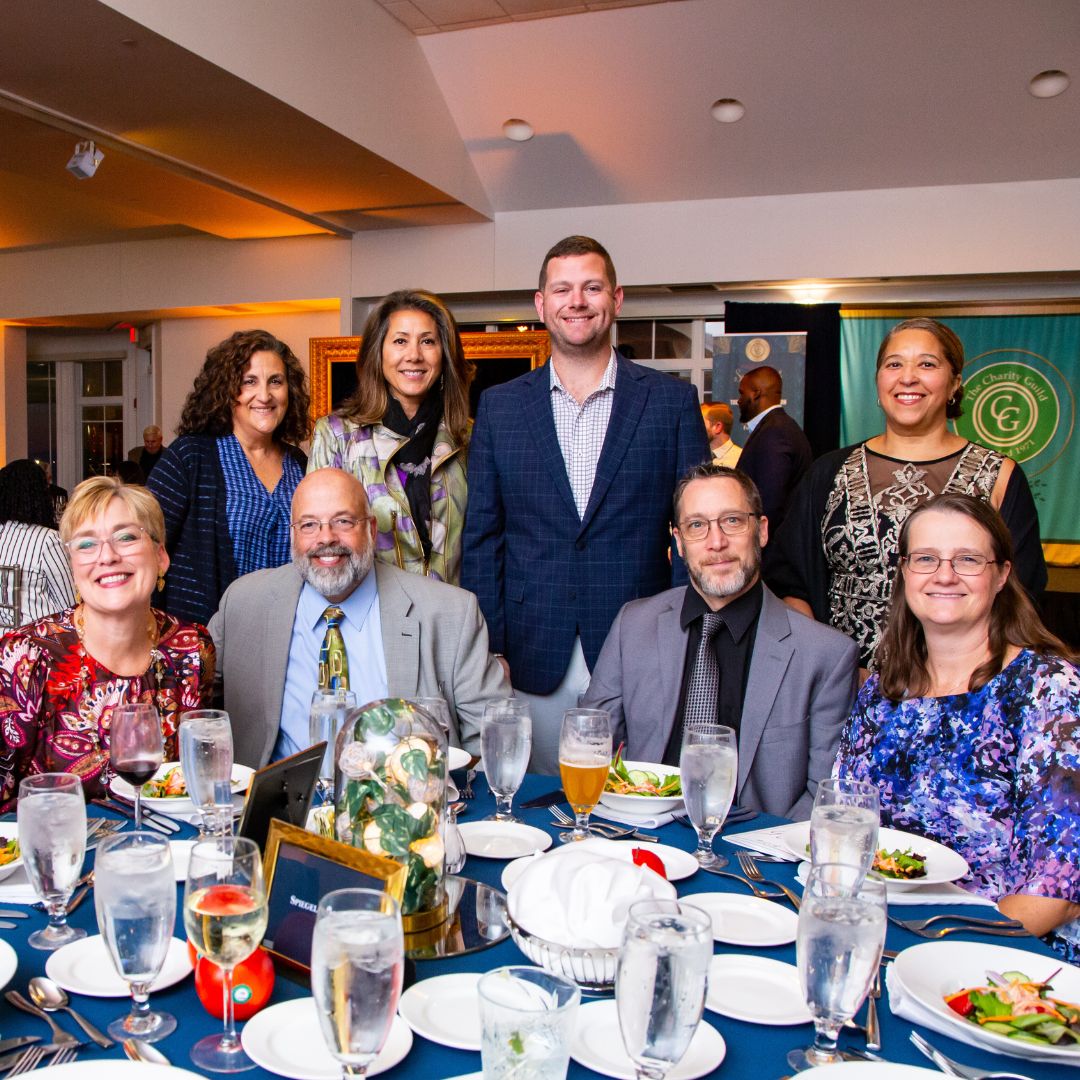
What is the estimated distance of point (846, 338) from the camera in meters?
7.25

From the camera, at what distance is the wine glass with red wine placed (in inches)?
62.4

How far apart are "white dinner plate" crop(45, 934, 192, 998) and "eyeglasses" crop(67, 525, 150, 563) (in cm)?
105

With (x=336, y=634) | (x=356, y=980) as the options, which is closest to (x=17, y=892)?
(x=356, y=980)

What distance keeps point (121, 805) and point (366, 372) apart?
5.48 feet

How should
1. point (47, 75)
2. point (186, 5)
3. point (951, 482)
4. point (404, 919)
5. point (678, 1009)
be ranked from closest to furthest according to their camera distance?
point (678, 1009) < point (404, 919) < point (951, 482) < point (186, 5) < point (47, 75)

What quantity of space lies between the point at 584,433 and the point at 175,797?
63.9 inches

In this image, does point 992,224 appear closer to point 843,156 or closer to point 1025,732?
point 843,156

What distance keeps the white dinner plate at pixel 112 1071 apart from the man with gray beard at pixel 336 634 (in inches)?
55.7

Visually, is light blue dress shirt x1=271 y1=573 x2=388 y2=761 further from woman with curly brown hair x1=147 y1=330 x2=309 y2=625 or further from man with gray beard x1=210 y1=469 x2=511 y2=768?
woman with curly brown hair x1=147 y1=330 x2=309 y2=625

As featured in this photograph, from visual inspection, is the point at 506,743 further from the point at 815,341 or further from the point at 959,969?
the point at 815,341

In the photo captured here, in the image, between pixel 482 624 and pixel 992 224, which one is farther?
pixel 992 224

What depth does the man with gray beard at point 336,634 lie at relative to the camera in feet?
7.95

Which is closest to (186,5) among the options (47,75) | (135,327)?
(47,75)

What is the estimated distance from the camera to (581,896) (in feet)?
3.73
